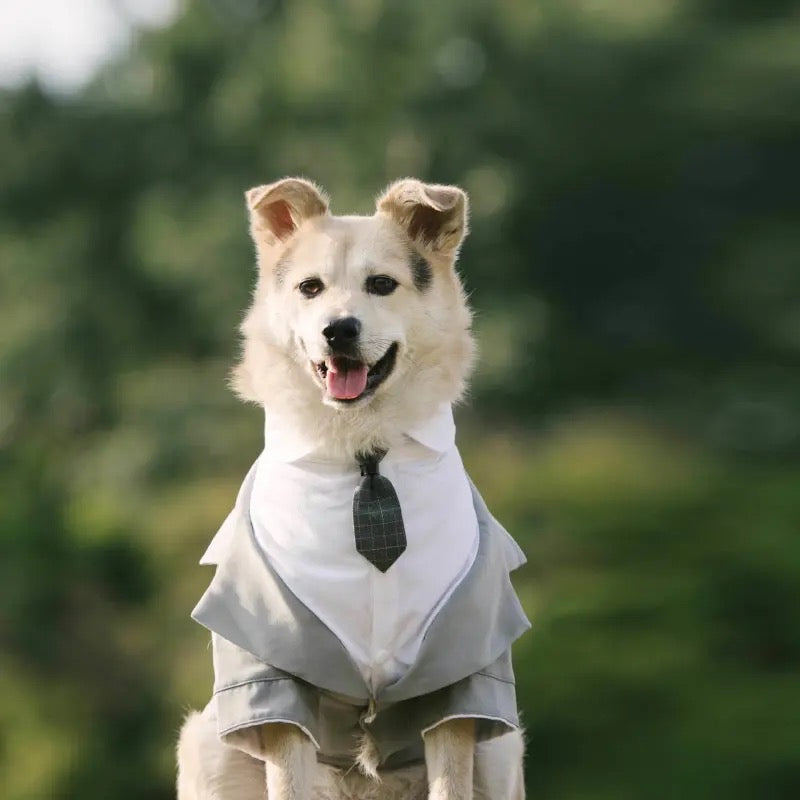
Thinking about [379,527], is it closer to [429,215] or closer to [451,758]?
[451,758]

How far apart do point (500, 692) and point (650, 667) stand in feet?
25.4

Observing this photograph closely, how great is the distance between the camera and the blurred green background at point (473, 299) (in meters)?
12.7

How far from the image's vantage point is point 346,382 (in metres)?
3.95

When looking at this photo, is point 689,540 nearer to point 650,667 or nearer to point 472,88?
point 650,667

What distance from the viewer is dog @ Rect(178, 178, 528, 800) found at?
12.3 feet

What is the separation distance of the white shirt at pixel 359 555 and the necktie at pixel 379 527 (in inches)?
0.8

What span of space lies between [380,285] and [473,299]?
11802mm

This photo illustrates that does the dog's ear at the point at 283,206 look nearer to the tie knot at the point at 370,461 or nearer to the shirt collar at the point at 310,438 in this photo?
the shirt collar at the point at 310,438

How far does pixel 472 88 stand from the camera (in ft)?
57.0

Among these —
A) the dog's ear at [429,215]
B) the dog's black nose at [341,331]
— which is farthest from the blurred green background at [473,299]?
the dog's black nose at [341,331]

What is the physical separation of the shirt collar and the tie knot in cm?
9

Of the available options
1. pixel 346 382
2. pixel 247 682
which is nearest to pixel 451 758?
pixel 247 682

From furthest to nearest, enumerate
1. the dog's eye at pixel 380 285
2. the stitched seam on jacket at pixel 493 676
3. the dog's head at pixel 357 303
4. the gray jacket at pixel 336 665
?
the dog's eye at pixel 380 285, the dog's head at pixel 357 303, the stitched seam on jacket at pixel 493 676, the gray jacket at pixel 336 665

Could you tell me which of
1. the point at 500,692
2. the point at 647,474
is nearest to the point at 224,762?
the point at 500,692
